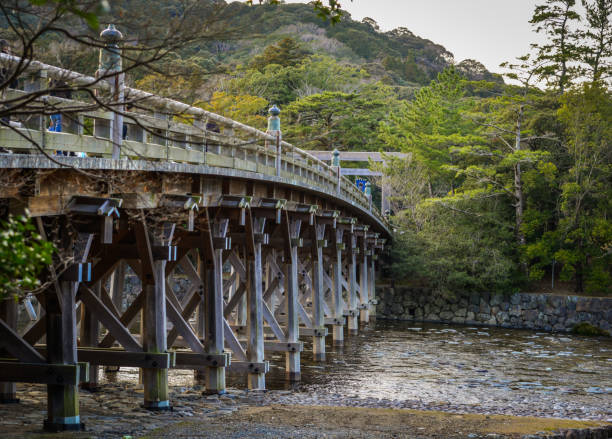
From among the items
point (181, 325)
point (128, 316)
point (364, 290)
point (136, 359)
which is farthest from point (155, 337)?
point (364, 290)

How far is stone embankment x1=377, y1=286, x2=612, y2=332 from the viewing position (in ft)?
102

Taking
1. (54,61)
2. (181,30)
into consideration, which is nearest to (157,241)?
(54,61)

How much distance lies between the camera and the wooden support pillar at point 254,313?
508 inches

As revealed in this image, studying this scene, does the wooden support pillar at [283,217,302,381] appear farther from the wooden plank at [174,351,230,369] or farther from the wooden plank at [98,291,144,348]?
the wooden plank at [98,291,144,348]

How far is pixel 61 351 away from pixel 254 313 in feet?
17.9

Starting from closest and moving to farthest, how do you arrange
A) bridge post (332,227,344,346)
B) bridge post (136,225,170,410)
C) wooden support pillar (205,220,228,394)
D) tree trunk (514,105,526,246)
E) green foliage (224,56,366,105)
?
bridge post (136,225,170,410) → wooden support pillar (205,220,228,394) → bridge post (332,227,344,346) → tree trunk (514,105,526,246) → green foliage (224,56,366,105)

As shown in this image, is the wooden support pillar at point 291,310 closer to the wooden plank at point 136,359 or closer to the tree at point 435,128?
the wooden plank at point 136,359

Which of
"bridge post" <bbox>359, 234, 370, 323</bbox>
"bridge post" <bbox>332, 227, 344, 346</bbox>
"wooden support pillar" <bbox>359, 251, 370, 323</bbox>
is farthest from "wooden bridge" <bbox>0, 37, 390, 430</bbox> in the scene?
"wooden support pillar" <bbox>359, 251, 370, 323</bbox>

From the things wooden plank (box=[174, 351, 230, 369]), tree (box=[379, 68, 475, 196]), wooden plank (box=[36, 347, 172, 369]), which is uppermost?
tree (box=[379, 68, 475, 196])

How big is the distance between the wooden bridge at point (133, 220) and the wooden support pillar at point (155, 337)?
0.01m

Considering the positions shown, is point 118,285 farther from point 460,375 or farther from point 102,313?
point 460,375

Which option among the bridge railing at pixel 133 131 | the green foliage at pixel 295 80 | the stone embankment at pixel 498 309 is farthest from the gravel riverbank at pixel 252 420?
the green foliage at pixel 295 80

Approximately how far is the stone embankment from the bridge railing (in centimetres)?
1868

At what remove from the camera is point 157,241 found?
9844 millimetres
